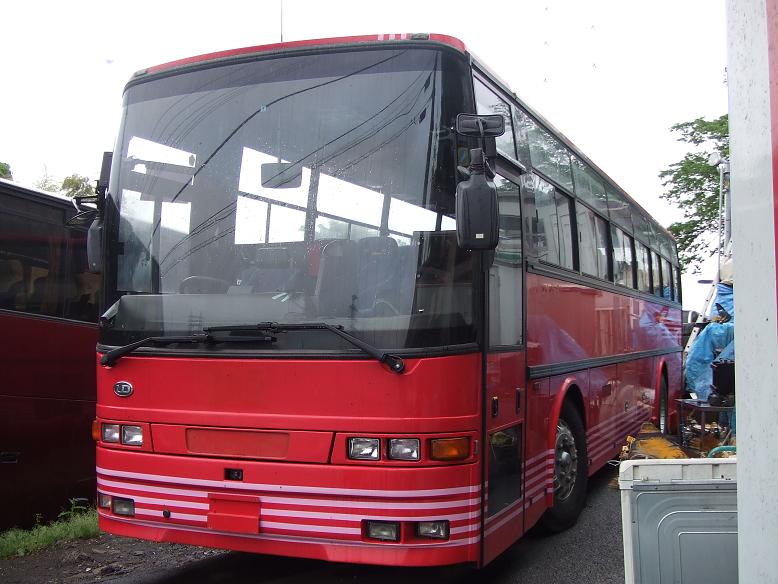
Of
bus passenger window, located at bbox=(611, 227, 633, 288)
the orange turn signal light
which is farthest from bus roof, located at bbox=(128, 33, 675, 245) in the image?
bus passenger window, located at bbox=(611, 227, 633, 288)

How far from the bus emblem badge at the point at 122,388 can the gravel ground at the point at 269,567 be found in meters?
1.48

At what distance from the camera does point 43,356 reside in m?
6.29

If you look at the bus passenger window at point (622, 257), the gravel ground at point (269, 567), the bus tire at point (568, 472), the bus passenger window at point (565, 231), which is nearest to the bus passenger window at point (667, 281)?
the bus passenger window at point (622, 257)

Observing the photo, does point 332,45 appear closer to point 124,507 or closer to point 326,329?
point 326,329

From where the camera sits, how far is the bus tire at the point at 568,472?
5.97 metres

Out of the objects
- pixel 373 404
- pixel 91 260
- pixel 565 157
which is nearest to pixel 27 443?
pixel 91 260

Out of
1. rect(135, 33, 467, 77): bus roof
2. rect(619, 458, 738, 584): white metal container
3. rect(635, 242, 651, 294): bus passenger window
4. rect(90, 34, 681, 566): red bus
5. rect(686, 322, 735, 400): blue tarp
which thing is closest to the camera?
rect(619, 458, 738, 584): white metal container

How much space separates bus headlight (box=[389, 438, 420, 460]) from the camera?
3875mm

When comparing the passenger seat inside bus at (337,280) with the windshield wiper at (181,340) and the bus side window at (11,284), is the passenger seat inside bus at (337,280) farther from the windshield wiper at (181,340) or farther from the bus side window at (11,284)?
the bus side window at (11,284)

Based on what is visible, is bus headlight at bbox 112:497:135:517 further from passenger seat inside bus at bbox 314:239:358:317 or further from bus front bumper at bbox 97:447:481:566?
passenger seat inside bus at bbox 314:239:358:317

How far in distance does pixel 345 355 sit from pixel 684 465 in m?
1.80

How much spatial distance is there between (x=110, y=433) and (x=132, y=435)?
0.61 feet

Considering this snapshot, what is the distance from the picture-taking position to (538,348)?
5340 mm

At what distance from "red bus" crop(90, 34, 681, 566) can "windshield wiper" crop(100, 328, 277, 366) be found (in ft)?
0.04
